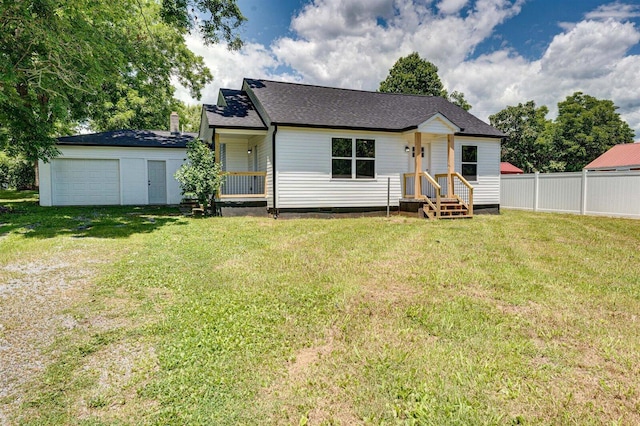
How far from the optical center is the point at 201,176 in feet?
37.3

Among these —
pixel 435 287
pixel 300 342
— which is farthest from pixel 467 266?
pixel 300 342

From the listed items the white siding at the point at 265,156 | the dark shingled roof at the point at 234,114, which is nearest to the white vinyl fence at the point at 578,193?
the white siding at the point at 265,156

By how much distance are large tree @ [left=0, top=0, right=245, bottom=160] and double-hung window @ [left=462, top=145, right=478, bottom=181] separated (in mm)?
10288

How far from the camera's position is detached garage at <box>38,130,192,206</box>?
1622 centimetres

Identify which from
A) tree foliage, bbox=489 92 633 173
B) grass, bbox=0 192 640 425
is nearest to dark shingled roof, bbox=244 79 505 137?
grass, bbox=0 192 640 425

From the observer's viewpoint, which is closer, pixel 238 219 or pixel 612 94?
pixel 238 219

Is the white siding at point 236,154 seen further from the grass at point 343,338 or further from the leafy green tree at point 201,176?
the grass at point 343,338

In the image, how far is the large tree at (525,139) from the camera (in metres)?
32.0

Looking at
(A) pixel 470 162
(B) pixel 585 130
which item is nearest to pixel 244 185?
(A) pixel 470 162

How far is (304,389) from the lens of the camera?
98.6 inches

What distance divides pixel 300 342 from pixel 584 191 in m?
13.9

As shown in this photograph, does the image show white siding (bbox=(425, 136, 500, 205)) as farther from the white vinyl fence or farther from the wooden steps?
the white vinyl fence

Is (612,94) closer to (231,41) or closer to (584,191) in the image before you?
(584,191)

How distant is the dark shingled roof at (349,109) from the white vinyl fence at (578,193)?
9.63 ft
